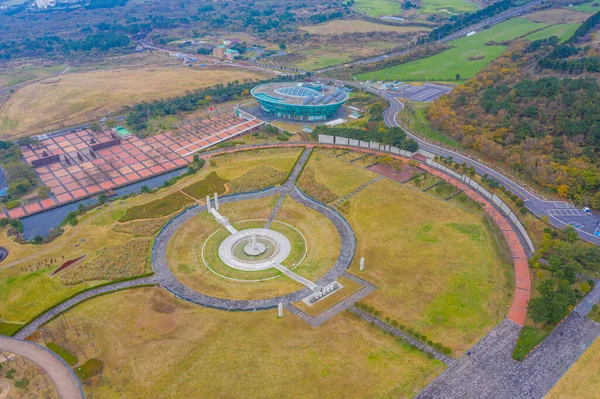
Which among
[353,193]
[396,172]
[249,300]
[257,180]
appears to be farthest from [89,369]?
[396,172]

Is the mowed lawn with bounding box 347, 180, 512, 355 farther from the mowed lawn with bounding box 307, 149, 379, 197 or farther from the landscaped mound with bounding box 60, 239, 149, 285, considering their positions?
the landscaped mound with bounding box 60, 239, 149, 285

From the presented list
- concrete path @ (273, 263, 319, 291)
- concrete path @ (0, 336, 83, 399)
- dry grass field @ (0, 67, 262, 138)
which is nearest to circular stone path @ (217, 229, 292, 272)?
concrete path @ (273, 263, 319, 291)

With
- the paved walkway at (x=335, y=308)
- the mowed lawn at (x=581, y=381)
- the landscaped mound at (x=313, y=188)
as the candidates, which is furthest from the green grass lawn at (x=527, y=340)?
the landscaped mound at (x=313, y=188)

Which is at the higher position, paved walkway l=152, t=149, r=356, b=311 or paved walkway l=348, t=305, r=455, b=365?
paved walkway l=152, t=149, r=356, b=311

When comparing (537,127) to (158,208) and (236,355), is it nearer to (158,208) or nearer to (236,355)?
(236,355)

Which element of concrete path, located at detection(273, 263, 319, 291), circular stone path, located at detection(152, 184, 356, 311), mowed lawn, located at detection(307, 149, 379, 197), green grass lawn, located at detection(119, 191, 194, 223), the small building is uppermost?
the small building

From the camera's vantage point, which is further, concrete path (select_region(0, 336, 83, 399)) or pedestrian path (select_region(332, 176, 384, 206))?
pedestrian path (select_region(332, 176, 384, 206))
